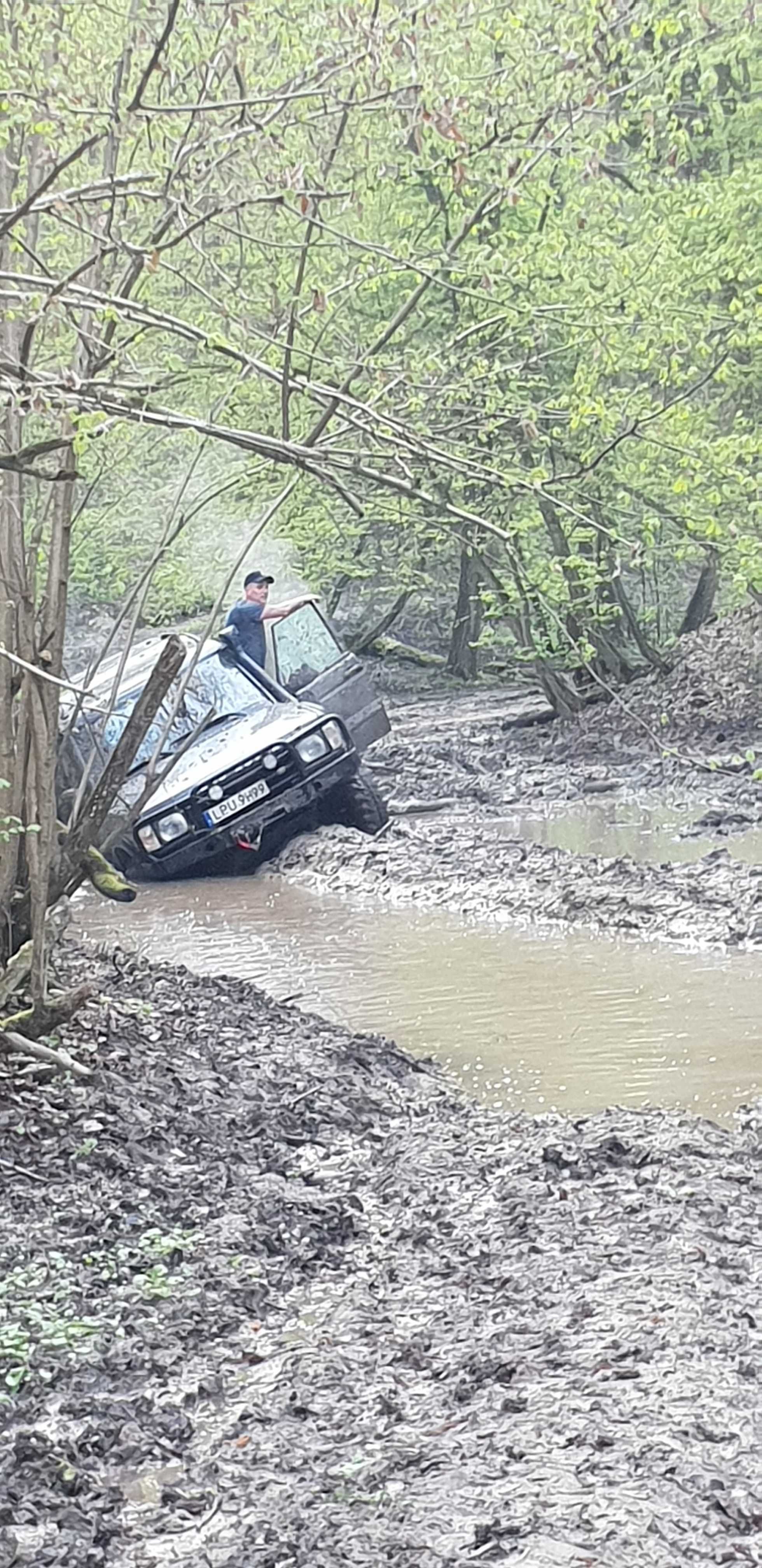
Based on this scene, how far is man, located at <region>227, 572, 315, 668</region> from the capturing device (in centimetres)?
1605

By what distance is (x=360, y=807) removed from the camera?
16.1 metres

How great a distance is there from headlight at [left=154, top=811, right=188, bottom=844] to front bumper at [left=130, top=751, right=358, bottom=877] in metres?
0.08

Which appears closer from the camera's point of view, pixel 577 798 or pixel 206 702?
pixel 206 702

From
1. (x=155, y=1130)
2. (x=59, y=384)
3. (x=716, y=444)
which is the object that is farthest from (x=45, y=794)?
(x=716, y=444)

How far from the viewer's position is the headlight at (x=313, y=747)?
1462cm

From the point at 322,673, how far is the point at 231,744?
1.92 m

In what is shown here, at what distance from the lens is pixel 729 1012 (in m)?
9.09

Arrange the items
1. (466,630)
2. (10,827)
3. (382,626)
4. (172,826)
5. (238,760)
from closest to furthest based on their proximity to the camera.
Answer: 1. (10,827)
2. (238,760)
3. (172,826)
4. (382,626)
5. (466,630)

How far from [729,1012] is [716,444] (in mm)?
6366

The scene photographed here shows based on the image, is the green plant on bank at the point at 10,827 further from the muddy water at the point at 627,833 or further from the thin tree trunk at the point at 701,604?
the thin tree trunk at the point at 701,604

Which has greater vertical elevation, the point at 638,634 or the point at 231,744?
the point at 231,744

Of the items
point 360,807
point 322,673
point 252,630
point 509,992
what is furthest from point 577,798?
point 509,992

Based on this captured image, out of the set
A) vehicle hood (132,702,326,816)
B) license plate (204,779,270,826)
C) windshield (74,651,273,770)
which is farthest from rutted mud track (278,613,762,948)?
windshield (74,651,273,770)

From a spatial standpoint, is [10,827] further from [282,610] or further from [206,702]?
[282,610]
